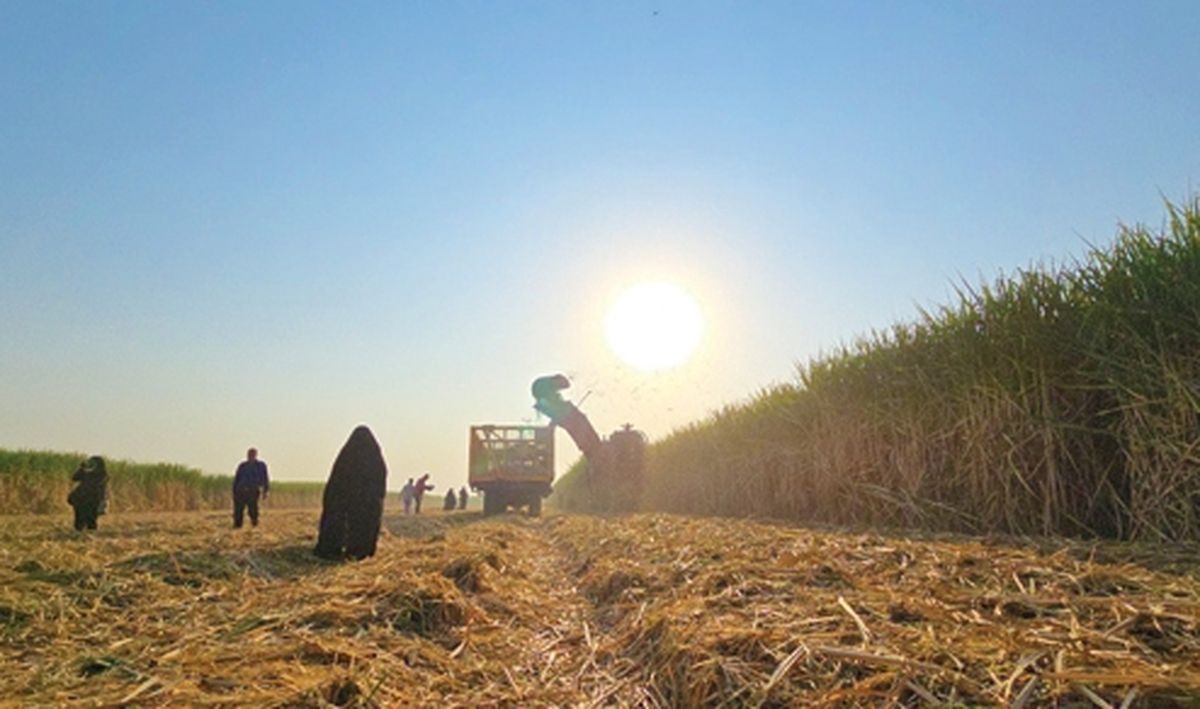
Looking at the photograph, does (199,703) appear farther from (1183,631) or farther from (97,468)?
(97,468)

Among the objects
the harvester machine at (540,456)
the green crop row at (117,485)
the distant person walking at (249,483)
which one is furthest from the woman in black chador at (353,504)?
the green crop row at (117,485)

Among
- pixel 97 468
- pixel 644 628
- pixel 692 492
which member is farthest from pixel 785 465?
pixel 97 468

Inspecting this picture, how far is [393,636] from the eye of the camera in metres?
4.06

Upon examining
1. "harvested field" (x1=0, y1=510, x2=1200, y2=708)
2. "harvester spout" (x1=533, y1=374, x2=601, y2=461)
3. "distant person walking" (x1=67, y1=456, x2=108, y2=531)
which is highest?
"harvester spout" (x1=533, y1=374, x2=601, y2=461)

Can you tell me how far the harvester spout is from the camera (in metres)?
25.5

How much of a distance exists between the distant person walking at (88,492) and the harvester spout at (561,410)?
14.4m

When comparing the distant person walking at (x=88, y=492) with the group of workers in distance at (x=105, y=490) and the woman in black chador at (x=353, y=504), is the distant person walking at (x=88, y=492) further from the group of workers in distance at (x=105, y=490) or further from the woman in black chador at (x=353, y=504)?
the woman in black chador at (x=353, y=504)

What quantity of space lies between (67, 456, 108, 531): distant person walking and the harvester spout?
1441cm

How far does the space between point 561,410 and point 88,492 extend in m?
15.0

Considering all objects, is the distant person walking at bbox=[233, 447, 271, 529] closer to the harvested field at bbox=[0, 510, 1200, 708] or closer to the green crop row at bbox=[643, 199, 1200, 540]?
the harvested field at bbox=[0, 510, 1200, 708]

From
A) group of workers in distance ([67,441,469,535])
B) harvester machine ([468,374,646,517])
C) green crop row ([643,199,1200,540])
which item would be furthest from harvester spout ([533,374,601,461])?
green crop row ([643,199,1200,540])

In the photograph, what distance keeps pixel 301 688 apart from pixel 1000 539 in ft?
19.2

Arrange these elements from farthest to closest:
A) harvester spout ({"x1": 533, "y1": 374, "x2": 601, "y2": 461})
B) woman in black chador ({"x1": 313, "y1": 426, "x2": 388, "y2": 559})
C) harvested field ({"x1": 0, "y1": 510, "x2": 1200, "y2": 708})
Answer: harvester spout ({"x1": 533, "y1": 374, "x2": 601, "y2": 461}) → woman in black chador ({"x1": 313, "y1": 426, "x2": 388, "y2": 559}) → harvested field ({"x1": 0, "y1": 510, "x2": 1200, "y2": 708})

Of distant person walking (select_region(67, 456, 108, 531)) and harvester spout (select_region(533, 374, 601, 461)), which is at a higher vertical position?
harvester spout (select_region(533, 374, 601, 461))
